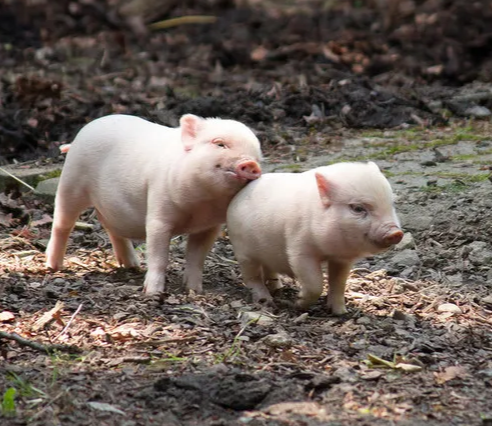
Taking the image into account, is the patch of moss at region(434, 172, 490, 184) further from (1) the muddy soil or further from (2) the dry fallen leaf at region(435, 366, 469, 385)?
(2) the dry fallen leaf at region(435, 366, 469, 385)

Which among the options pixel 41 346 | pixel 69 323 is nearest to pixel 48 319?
pixel 69 323

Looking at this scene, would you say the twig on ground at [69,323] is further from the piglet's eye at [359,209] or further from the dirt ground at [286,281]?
the piglet's eye at [359,209]

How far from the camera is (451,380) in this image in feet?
13.8

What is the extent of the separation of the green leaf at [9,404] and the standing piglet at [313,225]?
157 centimetres

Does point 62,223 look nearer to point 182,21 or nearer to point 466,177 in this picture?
point 466,177

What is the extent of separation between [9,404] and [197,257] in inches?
72.5

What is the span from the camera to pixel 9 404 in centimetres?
402

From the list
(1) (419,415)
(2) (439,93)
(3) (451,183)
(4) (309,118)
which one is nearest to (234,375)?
(1) (419,415)

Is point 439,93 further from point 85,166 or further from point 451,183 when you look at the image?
point 85,166

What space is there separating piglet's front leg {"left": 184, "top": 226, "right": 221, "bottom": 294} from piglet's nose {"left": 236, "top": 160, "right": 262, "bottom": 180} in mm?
583

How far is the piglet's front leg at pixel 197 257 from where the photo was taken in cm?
564

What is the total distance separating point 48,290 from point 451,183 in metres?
3.01

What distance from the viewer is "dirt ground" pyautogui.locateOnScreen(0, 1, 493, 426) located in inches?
161

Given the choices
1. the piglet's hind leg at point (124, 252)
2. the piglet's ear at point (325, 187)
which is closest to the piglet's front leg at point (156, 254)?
the piglet's hind leg at point (124, 252)
